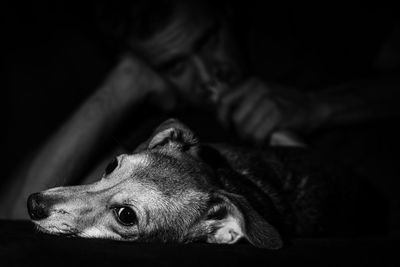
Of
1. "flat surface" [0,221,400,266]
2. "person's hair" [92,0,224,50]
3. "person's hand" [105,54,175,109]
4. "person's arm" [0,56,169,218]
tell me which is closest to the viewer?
"flat surface" [0,221,400,266]

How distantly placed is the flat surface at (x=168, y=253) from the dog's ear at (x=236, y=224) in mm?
72

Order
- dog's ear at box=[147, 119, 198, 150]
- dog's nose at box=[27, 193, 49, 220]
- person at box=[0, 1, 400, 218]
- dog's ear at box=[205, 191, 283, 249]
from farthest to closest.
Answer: person at box=[0, 1, 400, 218] < dog's ear at box=[147, 119, 198, 150] < dog's nose at box=[27, 193, 49, 220] < dog's ear at box=[205, 191, 283, 249]

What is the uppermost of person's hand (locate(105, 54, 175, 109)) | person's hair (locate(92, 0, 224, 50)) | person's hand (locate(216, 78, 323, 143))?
person's hair (locate(92, 0, 224, 50))

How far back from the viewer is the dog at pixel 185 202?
85.6 inches

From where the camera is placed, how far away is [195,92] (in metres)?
3.88

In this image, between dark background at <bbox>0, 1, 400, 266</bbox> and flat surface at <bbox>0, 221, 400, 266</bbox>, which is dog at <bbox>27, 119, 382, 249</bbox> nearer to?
flat surface at <bbox>0, 221, 400, 266</bbox>

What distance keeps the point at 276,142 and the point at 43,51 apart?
1.83 m

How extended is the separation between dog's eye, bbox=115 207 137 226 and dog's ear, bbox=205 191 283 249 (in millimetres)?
365

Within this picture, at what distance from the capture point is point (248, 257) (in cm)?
171

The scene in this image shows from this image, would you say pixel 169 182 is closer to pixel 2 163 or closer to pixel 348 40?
pixel 2 163

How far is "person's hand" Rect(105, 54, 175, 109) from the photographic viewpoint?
3.52 meters

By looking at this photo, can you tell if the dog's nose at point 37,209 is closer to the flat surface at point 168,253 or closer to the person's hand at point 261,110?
the flat surface at point 168,253

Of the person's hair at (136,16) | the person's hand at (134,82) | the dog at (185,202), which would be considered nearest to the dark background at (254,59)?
the person's hair at (136,16)

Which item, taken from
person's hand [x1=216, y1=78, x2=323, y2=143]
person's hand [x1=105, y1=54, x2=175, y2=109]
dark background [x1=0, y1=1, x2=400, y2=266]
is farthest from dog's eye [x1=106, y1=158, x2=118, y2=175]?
person's hand [x1=216, y1=78, x2=323, y2=143]
